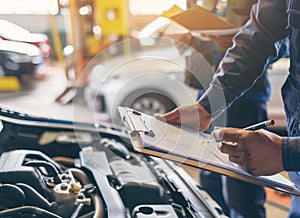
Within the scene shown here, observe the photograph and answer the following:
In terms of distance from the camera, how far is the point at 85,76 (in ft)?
4.38

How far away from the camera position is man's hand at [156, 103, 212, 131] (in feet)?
2.92

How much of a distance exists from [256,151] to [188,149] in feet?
0.51

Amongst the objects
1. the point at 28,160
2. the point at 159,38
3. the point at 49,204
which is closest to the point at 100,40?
the point at 159,38

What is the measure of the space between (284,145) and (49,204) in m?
0.55

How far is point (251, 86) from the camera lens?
1.01 m

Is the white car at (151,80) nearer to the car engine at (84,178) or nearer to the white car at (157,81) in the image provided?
the white car at (157,81)

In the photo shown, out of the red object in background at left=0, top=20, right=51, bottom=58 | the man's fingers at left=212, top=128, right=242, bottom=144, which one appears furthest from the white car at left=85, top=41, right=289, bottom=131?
the red object in background at left=0, top=20, right=51, bottom=58

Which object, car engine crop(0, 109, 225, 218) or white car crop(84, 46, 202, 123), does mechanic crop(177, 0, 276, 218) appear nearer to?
white car crop(84, 46, 202, 123)

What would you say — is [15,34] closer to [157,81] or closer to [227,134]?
[157,81]

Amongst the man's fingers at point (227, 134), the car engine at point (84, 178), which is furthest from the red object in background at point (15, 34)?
the man's fingers at point (227, 134)

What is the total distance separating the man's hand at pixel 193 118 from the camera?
0.89 metres

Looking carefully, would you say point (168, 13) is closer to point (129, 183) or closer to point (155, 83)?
point (155, 83)

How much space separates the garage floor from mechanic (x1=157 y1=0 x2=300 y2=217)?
16 centimetres

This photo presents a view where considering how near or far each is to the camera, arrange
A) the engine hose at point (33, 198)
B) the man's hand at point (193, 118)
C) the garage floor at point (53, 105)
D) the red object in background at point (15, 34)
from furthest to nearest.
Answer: the garage floor at point (53, 105)
the red object in background at point (15, 34)
the man's hand at point (193, 118)
the engine hose at point (33, 198)
